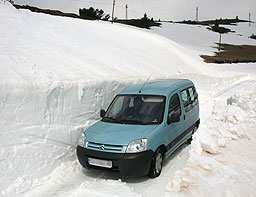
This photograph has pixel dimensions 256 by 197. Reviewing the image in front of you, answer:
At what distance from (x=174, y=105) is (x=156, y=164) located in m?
1.60

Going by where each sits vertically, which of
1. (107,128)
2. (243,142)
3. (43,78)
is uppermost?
(43,78)

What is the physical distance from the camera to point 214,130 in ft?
25.8

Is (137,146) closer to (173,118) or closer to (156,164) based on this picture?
(156,164)

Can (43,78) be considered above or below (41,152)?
above

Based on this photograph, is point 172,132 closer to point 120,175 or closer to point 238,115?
point 120,175

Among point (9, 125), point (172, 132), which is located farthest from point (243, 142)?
point (9, 125)

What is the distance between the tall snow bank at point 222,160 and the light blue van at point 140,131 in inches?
20.2

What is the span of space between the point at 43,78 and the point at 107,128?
2.21 metres

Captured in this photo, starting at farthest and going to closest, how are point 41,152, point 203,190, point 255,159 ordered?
point 255,159
point 41,152
point 203,190

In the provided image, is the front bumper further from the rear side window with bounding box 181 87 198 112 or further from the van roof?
the rear side window with bounding box 181 87 198 112

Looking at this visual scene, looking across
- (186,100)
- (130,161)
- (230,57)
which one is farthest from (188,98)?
(230,57)

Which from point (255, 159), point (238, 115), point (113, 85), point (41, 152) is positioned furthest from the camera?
point (238, 115)

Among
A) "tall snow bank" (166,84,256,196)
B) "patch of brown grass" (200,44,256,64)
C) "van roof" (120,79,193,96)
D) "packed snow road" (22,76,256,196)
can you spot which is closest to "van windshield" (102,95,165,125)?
"van roof" (120,79,193,96)

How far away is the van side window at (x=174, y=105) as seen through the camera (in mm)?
6037
